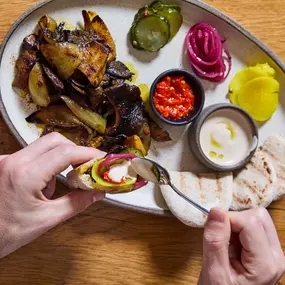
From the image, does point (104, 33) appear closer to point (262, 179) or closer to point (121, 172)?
point (121, 172)

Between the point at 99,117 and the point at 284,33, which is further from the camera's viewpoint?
the point at 284,33

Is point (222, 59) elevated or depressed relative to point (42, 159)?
elevated

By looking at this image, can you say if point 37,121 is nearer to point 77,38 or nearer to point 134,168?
point 77,38

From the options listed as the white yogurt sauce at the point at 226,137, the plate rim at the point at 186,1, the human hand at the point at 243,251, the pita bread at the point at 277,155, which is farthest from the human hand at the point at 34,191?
the pita bread at the point at 277,155

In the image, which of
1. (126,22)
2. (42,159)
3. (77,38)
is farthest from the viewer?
(126,22)

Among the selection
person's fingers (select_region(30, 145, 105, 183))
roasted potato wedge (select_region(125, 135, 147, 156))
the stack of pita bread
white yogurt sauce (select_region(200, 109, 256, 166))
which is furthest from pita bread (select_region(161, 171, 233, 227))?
person's fingers (select_region(30, 145, 105, 183))

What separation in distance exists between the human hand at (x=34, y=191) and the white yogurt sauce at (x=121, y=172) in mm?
127

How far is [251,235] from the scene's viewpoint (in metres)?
2.27

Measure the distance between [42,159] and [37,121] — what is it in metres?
0.69

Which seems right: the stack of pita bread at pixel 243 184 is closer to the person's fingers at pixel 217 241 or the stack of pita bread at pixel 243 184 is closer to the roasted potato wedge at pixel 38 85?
the person's fingers at pixel 217 241

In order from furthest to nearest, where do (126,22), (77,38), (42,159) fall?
(126,22) → (77,38) → (42,159)

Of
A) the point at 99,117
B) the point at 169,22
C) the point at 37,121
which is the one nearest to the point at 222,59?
the point at 169,22

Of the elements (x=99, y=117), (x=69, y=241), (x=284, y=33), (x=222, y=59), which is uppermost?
(x=284, y=33)

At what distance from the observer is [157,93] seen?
284 cm
